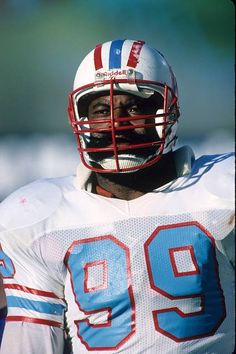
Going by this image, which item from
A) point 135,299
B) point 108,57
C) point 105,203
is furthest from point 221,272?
point 108,57

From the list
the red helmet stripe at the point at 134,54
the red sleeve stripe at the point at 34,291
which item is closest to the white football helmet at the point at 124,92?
the red helmet stripe at the point at 134,54

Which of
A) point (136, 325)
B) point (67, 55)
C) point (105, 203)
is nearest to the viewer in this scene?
point (136, 325)

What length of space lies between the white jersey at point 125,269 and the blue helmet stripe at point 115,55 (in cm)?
34

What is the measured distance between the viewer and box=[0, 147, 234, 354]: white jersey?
69.8 inches

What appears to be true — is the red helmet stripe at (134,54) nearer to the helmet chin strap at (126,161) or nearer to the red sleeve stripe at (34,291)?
the helmet chin strap at (126,161)

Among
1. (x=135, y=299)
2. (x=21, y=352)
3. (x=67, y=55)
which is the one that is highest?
(x=67, y=55)

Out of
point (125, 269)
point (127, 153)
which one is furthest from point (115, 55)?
point (125, 269)

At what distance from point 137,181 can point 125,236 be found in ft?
0.64

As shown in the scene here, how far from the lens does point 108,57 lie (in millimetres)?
2020

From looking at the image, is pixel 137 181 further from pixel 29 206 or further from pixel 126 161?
pixel 29 206

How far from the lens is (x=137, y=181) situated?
1.95 metres

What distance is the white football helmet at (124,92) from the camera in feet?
6.15

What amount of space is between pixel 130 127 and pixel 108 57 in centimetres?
28

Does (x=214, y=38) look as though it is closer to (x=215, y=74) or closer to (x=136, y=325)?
(x=215, y=74)
